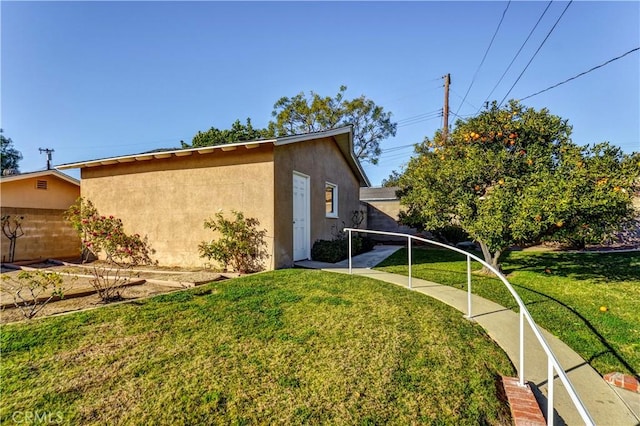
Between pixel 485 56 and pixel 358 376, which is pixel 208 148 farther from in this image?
pixel 485 56

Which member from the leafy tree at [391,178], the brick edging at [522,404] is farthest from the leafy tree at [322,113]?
the brick edging at [522,404]

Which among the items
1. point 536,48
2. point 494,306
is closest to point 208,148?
point 494,306

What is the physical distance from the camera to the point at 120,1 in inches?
327

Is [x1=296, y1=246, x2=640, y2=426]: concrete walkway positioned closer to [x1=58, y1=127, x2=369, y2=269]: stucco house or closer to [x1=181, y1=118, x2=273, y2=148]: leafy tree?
[x1=58, y1=127, x2=369, y2=269]: stucco house

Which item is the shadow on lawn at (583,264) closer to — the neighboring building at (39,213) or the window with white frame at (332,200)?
the window with white frame at (332,200)

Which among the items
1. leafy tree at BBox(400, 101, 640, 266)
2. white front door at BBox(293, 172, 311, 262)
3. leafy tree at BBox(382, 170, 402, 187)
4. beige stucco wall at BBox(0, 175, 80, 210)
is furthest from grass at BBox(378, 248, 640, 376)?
leafy tree at BBox(382, 170, 402, 187)

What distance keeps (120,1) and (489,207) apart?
423 inches

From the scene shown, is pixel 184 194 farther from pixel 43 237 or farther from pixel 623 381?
pixel 623 381

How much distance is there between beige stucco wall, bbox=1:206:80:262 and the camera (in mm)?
Result: 10180

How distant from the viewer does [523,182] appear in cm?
679

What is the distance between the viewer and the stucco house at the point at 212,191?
309 inches

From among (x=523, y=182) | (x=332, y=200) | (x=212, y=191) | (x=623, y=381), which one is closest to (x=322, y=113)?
(x=332, y=200)

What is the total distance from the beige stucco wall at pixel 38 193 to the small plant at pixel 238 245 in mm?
8347

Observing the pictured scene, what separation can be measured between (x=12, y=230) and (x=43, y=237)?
0.88m
